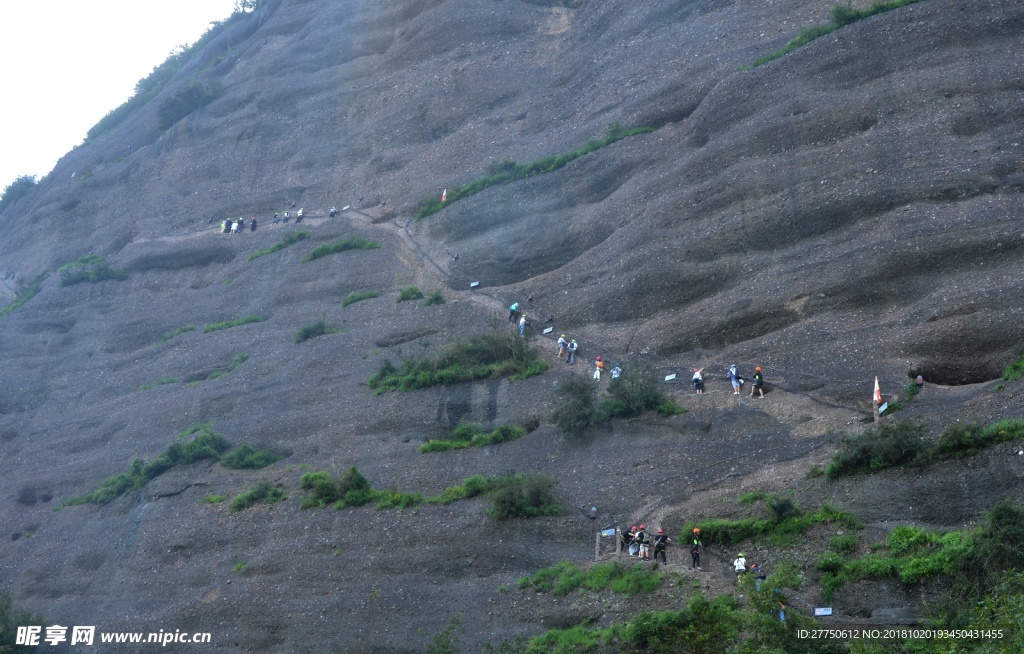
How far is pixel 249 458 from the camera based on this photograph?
122 ft

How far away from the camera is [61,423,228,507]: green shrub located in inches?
1510

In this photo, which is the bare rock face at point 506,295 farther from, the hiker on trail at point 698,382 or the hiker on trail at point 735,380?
the hiker on trail at point 735,380

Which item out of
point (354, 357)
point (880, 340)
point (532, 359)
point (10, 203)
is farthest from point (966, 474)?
point (10, 203)

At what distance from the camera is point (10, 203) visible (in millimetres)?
75125

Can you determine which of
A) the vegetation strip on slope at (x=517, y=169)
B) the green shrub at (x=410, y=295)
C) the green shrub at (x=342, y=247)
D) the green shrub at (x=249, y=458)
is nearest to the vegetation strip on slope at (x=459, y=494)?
the green shrub at (x=249, y=458)

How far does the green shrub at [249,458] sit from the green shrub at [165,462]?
74 cm

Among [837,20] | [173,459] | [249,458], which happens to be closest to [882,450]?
[249,458]

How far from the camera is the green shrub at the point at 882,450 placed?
24469mm

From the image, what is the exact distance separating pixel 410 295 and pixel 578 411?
42.6 feet

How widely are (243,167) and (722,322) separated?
116 ft

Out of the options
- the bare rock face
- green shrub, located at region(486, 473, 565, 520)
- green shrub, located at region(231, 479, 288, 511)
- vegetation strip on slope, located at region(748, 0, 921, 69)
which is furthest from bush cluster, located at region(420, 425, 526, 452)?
vegetation strip on slope, located at region(748, 0, 921, 69)

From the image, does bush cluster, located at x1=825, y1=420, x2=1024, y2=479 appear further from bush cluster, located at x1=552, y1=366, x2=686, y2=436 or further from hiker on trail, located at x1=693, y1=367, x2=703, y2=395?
bush cluster, located at x1=552, y1=366, x2=686, y2=436

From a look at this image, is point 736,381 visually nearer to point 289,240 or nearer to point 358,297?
point 358,297

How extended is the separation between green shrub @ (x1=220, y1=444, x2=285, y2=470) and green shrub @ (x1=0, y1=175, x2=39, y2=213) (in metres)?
45.1
